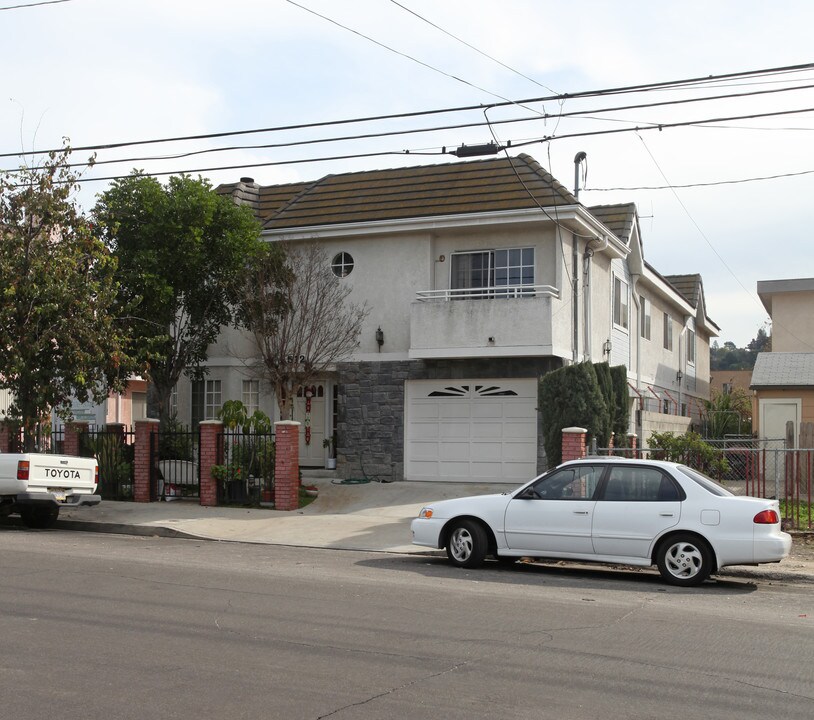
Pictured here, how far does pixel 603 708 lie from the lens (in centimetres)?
606

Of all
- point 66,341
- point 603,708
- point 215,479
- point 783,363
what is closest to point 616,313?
point 783,363

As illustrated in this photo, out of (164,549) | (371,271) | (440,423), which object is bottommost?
(164,549)

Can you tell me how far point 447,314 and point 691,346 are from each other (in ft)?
59.2

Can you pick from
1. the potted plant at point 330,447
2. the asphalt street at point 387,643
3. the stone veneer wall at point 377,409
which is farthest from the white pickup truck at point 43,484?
the potted plant at point 330,447

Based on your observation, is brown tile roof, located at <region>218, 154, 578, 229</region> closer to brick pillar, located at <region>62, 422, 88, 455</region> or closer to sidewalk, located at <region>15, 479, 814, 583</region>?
sidewalk, located at <region>15, 479, 814, 583</region>

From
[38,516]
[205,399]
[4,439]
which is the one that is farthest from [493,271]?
[4,439]

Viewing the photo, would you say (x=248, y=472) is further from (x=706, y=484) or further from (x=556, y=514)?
(x=706, y=484)

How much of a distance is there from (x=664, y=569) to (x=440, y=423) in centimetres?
1026

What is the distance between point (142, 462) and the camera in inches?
789

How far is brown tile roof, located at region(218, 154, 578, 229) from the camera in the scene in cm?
2095

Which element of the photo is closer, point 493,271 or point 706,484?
point 706,484

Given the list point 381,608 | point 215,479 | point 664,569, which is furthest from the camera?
point 215,479

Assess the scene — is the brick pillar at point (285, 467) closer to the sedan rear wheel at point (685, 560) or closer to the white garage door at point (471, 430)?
the white garage door at point (471, 430)

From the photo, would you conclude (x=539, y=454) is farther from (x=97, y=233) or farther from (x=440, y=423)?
(x=97, y=233)
